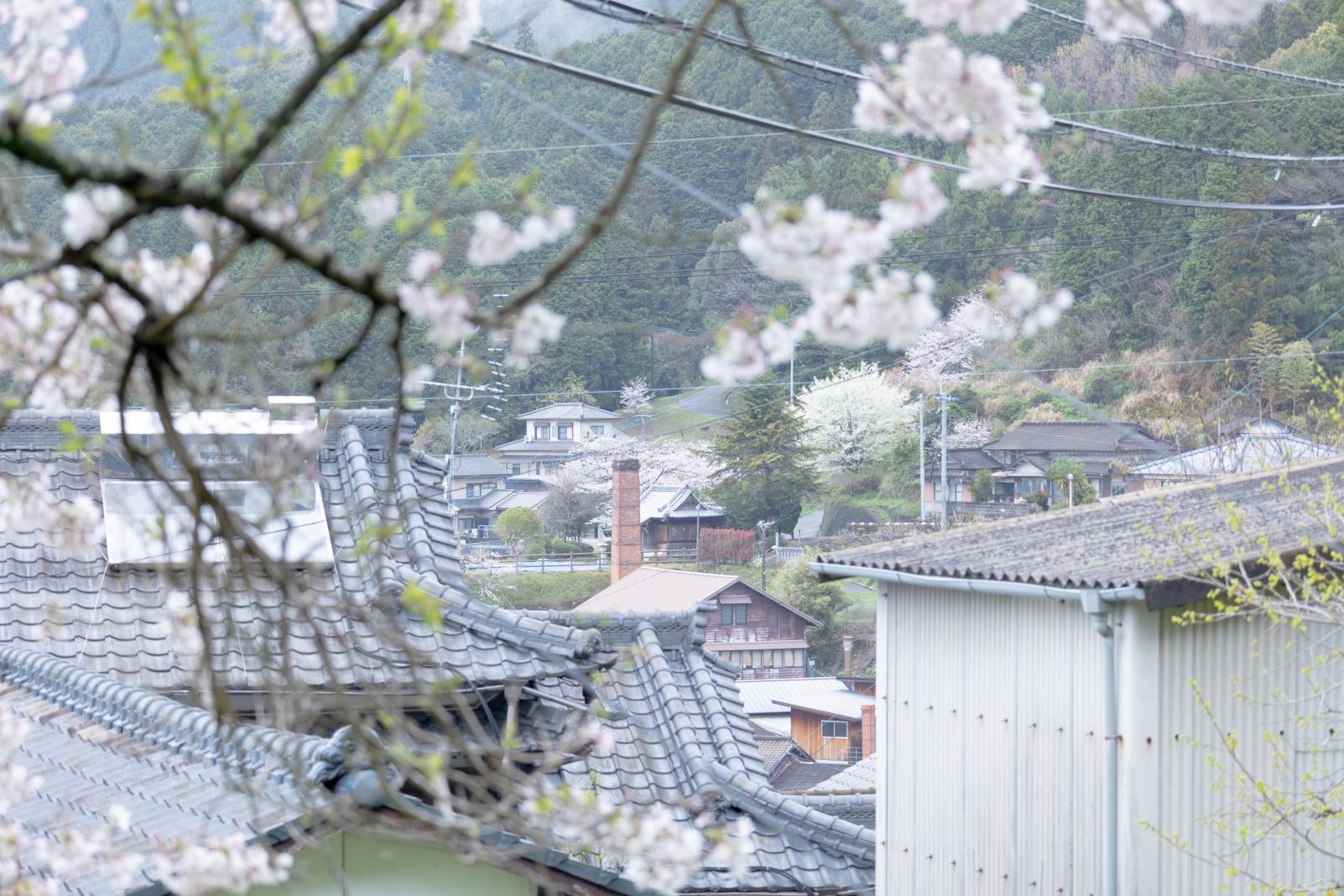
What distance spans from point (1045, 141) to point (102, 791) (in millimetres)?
19766

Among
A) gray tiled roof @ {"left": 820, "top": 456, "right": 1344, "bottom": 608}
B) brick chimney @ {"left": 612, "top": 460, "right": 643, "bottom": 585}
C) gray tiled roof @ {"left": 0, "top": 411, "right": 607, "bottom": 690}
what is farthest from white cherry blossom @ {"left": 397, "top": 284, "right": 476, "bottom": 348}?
brick chimney @ {"left": 612, "top": 460, "right": 643, "bottom": 585}

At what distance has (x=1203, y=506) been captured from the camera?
7.15 meters

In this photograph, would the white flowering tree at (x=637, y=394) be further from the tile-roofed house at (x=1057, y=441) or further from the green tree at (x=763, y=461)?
the tile-roofed house at (x=1057, y=441)

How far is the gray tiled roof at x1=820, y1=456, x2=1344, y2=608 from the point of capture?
5.72 metres

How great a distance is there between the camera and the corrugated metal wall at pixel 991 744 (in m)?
6.22

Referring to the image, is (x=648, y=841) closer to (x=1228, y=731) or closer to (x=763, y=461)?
(x=1228, y=731)

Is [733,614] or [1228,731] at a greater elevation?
[1228,731]

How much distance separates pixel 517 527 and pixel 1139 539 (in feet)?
97.0

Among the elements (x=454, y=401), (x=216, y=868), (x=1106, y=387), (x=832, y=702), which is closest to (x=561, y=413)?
(x=454, y=401)

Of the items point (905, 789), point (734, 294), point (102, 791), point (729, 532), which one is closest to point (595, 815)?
point (102, 791)

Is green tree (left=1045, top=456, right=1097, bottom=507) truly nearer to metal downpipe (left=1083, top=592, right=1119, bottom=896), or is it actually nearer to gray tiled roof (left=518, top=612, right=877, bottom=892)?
gray tiled roof (left=518, top=612, right=877, bottom=892)

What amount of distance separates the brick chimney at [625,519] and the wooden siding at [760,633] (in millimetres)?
2195

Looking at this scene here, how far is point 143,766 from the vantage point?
4270mm

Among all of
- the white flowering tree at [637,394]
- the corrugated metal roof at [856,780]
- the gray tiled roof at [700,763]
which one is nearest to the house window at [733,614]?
the white flowering tree at [637,394]
